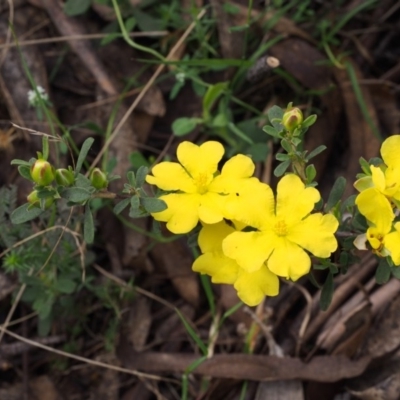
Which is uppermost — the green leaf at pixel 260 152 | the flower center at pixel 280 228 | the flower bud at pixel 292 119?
the flower bud at pixel 292 119

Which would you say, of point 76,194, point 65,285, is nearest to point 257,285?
point 76,194

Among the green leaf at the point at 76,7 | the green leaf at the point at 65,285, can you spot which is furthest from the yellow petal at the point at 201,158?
the green leaf at the point at 76,7

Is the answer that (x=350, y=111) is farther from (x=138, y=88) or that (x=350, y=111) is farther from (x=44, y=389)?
(x=44, y=389)

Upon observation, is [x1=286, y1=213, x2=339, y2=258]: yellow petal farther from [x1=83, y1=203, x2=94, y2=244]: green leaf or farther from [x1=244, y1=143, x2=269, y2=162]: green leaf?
[x1=244, y1=143, x2=269, y2=162]: green leaf

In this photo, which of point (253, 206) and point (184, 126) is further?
point (184, 126)

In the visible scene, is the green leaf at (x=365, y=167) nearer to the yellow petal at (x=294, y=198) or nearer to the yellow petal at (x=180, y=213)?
the yellow petal at (x=294, y=198)

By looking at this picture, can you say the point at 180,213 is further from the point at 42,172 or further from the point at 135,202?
the point at 42,172

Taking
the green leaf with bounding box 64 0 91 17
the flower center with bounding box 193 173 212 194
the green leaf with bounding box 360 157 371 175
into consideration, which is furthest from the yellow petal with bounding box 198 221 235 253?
the green leaf with bounding box 64 0 91 17
